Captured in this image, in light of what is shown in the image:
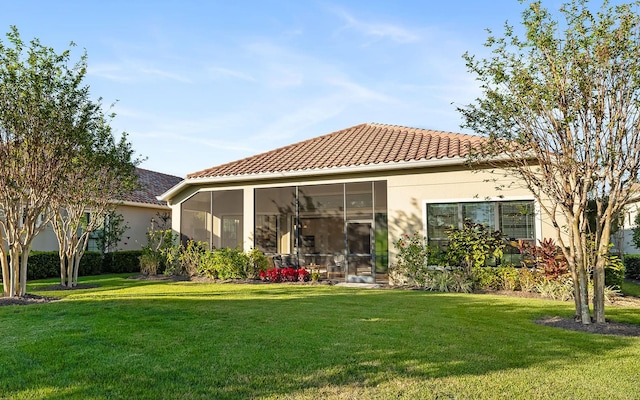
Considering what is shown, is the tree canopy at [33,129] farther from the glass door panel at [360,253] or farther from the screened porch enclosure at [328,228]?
the glass door panel at [360,253]

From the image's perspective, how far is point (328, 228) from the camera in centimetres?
1606

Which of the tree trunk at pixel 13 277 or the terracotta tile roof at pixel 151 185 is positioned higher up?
the terracotta tile roof at pixel 151 185

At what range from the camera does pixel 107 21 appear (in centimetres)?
1091

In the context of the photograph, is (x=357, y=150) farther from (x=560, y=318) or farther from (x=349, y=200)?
(x=560, y=318)

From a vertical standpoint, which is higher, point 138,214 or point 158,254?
point 138,214

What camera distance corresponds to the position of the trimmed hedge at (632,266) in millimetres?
16438

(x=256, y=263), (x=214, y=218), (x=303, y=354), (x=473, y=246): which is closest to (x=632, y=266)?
(x=473, y=246)

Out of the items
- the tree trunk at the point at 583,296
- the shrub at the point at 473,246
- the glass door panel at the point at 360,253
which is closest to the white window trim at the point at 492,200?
the shrub at the point at 473,246

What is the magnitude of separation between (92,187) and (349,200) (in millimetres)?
8306

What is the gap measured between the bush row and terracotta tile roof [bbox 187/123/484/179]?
6194 millimetres

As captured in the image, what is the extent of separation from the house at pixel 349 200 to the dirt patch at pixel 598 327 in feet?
14.8

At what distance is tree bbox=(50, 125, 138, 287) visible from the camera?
12.4 m

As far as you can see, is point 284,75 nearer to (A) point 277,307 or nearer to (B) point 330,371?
(A) point 277,307

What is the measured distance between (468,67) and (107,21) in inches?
356
